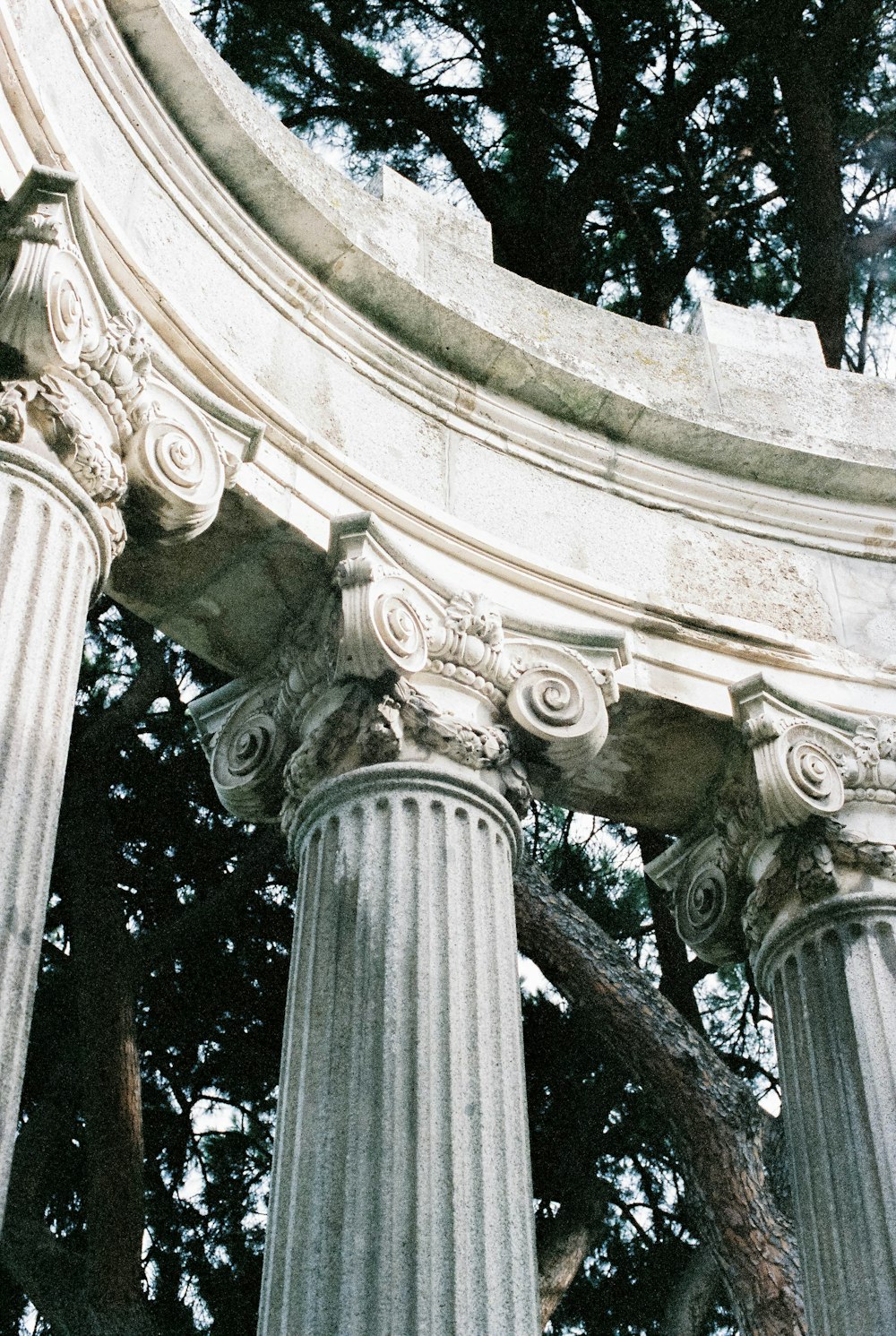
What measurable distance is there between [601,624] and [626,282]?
1329 centimetres

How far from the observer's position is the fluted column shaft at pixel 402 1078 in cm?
1140

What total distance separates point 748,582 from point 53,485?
24.1 feet

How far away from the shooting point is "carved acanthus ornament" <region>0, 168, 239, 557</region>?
12.2m

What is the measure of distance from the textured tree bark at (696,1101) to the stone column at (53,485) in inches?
387

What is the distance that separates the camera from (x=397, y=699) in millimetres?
14172

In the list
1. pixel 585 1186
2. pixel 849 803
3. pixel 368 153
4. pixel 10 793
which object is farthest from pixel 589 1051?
pixel 10 793

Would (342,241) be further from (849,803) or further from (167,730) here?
(167,730)

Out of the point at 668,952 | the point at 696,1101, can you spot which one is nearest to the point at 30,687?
the point at 696,1101

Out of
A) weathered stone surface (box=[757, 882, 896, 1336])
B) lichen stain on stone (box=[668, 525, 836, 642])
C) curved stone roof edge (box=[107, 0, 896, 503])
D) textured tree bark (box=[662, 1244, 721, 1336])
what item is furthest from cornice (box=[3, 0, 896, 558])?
textured tree bark (box=[662, 1244, 721, 1336])

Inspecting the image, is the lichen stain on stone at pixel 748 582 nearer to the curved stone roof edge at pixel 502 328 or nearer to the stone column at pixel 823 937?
the curved stone roof edge at pixel 502 328

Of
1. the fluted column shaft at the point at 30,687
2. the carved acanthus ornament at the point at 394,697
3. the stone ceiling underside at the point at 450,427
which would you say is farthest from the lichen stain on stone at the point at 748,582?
the fluted column shaft at the point at 30,687

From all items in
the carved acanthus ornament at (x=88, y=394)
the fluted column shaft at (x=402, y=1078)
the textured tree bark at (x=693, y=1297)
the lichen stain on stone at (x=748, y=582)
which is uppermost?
the lichen stain on stone at (x=748, y=582)

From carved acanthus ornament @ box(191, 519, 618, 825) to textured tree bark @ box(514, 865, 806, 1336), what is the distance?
7.07 meters

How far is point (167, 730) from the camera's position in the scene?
2564cm
